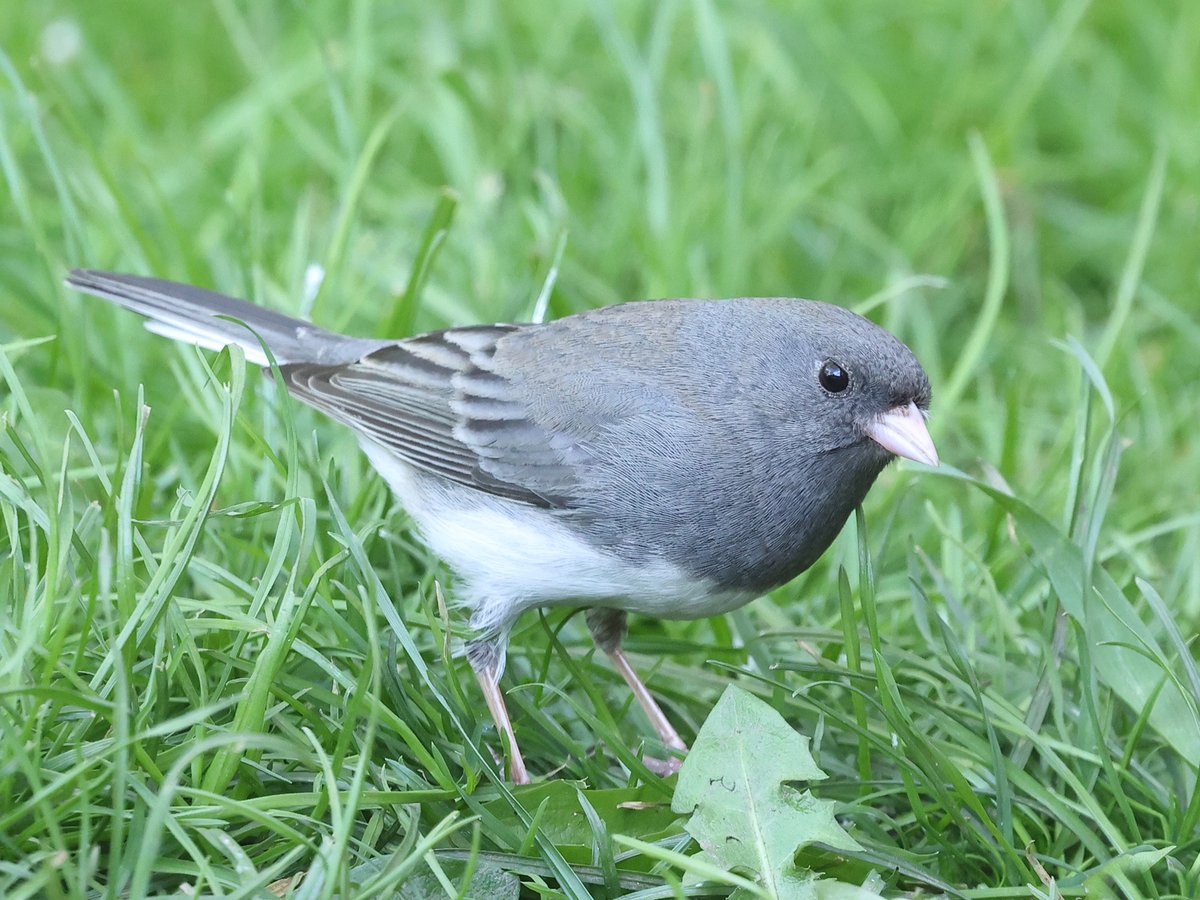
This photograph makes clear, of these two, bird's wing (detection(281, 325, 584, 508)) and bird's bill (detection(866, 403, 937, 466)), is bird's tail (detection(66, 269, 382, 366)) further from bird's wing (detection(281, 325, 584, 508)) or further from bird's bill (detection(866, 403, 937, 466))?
bird's bill (detection(866, 403, 937, 466))

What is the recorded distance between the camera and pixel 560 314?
143 inches

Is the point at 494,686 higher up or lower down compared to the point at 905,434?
lower down

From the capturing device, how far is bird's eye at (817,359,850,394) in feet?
8.21

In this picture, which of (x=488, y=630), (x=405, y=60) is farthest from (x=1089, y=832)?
(x=405, y=60)

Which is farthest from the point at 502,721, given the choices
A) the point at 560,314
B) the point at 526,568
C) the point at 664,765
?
the point at 560,314

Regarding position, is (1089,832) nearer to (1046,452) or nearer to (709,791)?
(709,791)

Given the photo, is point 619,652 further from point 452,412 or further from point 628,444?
point 452,412

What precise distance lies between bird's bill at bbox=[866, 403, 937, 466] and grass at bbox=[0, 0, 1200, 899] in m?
0.11

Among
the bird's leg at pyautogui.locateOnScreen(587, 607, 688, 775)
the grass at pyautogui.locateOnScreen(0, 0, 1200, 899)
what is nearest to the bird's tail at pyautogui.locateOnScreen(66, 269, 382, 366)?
the grass at pyautogui.locateOnScreen(0, 0, 1200, 899)

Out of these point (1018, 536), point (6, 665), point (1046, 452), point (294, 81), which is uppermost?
point (294, 81)

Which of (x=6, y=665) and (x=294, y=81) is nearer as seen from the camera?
(x=6, y=665)

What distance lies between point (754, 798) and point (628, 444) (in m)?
0.74

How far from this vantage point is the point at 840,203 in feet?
15.2

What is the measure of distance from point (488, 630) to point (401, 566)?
0.43 m
